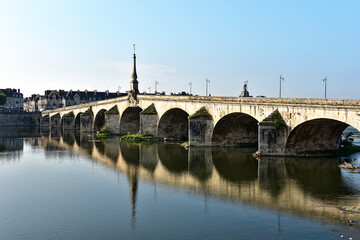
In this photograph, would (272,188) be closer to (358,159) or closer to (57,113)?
(358,159)

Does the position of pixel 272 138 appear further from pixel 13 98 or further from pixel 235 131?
pixel 13 98

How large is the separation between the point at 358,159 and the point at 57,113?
7594cm

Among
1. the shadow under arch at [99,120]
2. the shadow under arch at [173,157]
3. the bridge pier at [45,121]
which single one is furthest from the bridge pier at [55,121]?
the shadow under arch at [173,157]

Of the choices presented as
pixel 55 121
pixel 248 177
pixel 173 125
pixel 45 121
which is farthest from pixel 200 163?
pixel 45 121

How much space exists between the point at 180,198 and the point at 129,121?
43969mm

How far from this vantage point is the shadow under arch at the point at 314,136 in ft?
109

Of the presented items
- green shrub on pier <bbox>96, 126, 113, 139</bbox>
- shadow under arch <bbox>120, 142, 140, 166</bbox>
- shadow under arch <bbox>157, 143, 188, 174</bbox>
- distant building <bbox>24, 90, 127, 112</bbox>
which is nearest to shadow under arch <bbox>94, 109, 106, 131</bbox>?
green shrub on pier <bbox>96, 126, 113, 139</bbox>

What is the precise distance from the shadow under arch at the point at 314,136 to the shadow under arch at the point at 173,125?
2089 cm

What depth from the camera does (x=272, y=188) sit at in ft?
82.3

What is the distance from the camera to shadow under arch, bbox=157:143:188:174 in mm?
32834

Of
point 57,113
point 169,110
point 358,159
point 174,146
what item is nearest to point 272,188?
point 358,159

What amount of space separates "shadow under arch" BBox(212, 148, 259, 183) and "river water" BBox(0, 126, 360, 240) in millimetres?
81

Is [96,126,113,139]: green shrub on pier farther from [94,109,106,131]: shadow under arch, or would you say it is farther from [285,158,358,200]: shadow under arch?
[285,158,358,200]: shadow under arch

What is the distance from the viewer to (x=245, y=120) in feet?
142
